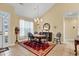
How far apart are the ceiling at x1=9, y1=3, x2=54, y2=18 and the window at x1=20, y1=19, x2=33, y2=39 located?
8.6 inches

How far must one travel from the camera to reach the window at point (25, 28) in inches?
165

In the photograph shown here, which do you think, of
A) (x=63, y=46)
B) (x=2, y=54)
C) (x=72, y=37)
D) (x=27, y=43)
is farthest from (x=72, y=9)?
(x=2, y=54)

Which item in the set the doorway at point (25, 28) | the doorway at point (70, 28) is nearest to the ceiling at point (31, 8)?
the doorway at point (25, 28)

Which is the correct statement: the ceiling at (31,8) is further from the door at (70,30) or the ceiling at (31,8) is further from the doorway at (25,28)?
the door at (70,30)

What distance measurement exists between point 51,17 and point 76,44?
109 centimetres

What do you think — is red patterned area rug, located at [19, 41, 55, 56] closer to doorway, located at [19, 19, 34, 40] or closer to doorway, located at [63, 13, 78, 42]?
doorway, located at [19, 19, 34, 40]

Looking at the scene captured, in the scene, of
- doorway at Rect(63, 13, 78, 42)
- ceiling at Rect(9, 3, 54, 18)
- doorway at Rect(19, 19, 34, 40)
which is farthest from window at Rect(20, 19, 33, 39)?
doorway at Rect(63, 13, 78, 42)

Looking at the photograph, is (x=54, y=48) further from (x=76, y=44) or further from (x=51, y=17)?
(x=51, y=17)

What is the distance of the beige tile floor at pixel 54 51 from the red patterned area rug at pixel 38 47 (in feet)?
0.38

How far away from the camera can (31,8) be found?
4.36 metres

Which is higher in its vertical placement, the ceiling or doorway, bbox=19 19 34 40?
the ceiling

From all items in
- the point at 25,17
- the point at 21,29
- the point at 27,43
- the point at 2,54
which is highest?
the point at 25,17

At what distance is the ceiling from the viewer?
4141mm

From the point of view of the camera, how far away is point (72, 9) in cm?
423
